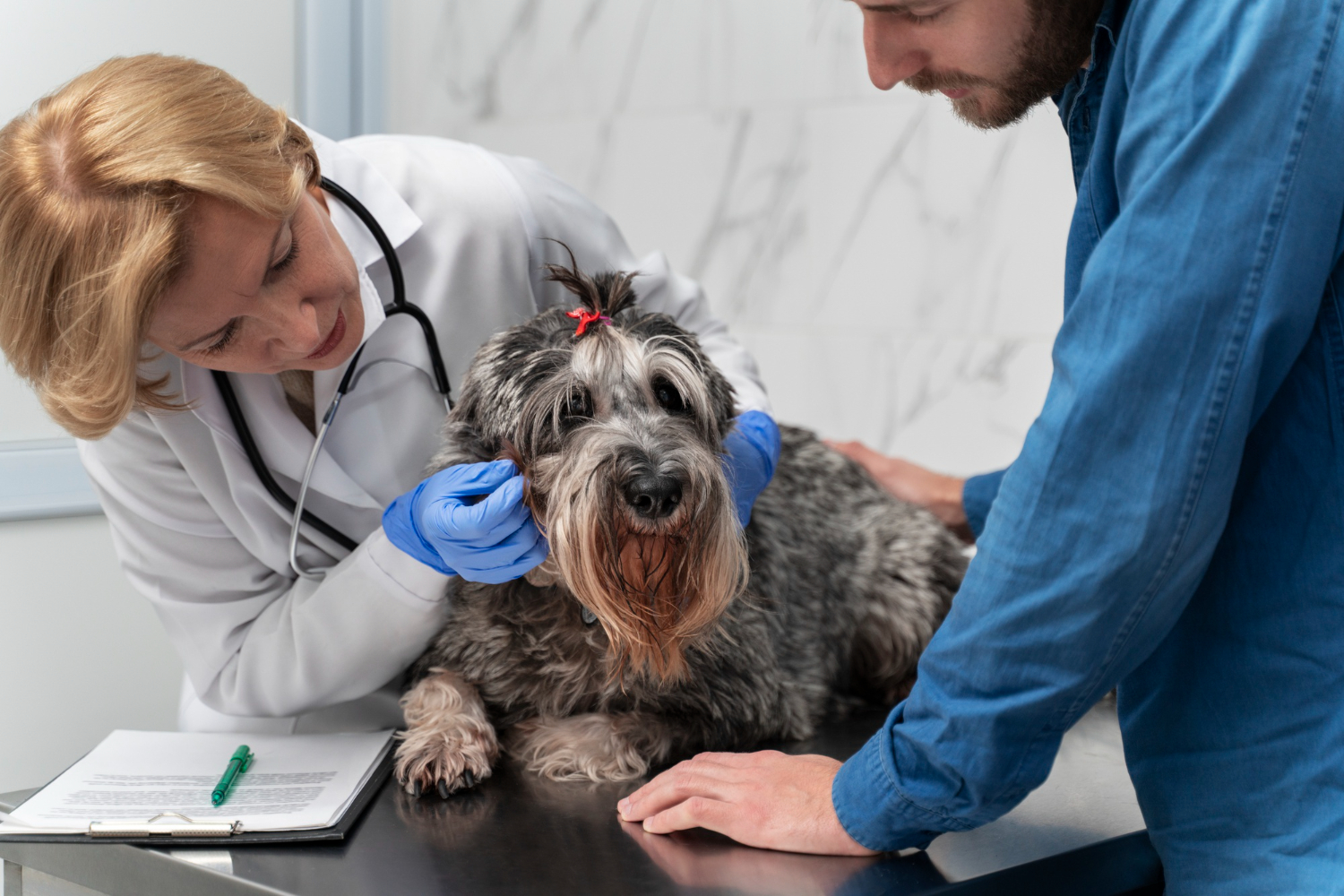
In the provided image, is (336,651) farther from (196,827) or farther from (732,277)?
(732,277)

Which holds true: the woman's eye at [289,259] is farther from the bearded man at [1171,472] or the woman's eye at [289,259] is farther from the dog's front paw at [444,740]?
the bearded man at [1171,472]

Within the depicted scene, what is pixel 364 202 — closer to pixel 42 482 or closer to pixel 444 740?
pixel 444 740

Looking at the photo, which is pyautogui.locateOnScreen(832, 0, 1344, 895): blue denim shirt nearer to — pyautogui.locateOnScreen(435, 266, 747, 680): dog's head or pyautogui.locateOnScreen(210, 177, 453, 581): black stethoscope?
pyautogui.locateOnScreen(435, 266, 747, 680): dog's head

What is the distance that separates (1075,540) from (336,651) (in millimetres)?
1178

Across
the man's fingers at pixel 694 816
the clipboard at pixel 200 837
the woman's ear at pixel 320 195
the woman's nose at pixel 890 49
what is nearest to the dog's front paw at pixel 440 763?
the clipboard at pixel 200 837

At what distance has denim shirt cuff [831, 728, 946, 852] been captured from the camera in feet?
4.20

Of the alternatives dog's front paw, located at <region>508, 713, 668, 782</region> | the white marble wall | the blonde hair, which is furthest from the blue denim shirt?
the white marble wall

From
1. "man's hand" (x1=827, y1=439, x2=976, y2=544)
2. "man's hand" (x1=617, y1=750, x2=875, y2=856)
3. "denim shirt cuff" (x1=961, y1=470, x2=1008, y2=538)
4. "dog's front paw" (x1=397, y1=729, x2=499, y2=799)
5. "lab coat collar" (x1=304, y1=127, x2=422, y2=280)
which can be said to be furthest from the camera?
"man's hand" (x1=827, y1=439, x2=976, y2=544)

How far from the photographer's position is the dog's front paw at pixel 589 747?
1.70m

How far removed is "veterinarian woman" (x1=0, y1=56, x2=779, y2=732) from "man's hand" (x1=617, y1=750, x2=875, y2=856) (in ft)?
1.21

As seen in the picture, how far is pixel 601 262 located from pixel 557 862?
1.22 m

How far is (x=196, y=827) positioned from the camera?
141cm

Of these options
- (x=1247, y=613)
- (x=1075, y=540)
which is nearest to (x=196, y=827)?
(x=1075, y=540)

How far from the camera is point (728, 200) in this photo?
3.35 meters
